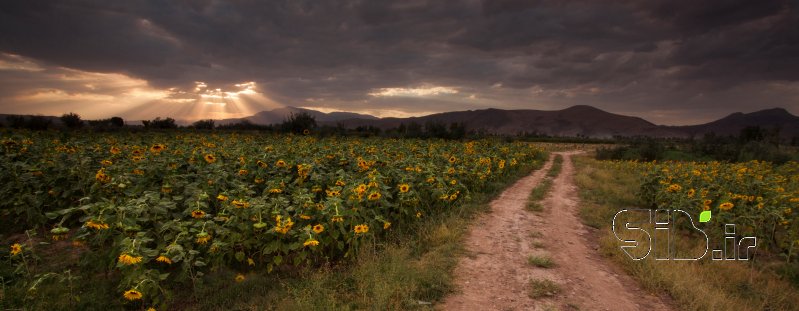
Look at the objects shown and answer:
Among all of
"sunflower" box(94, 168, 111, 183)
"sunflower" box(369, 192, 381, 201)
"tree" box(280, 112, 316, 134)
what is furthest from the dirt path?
"tree" box(280, 112, 316, 134)

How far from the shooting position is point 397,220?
305 inches

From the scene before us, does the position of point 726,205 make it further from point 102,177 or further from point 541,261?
point 102,177

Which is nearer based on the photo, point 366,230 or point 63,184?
point 366,230

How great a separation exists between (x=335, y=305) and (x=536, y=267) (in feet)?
10.8

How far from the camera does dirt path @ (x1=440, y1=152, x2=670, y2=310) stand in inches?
189

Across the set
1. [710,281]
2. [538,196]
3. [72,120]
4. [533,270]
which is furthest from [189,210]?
[72,120]

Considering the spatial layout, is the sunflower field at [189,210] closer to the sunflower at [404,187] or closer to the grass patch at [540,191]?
the sunflower at [404,187]

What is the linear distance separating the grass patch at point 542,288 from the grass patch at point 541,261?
642 mm

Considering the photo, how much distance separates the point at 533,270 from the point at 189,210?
513 centimetres

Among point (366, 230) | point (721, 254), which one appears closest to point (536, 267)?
point (366, 230)

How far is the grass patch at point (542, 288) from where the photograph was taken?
196 inches

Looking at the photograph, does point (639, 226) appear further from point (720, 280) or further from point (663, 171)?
point (663, 171)

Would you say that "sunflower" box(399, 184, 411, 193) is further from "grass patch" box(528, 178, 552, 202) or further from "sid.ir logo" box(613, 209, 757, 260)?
"grass patch" box(528, 178, 552, 202)

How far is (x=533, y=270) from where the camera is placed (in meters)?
5.82
